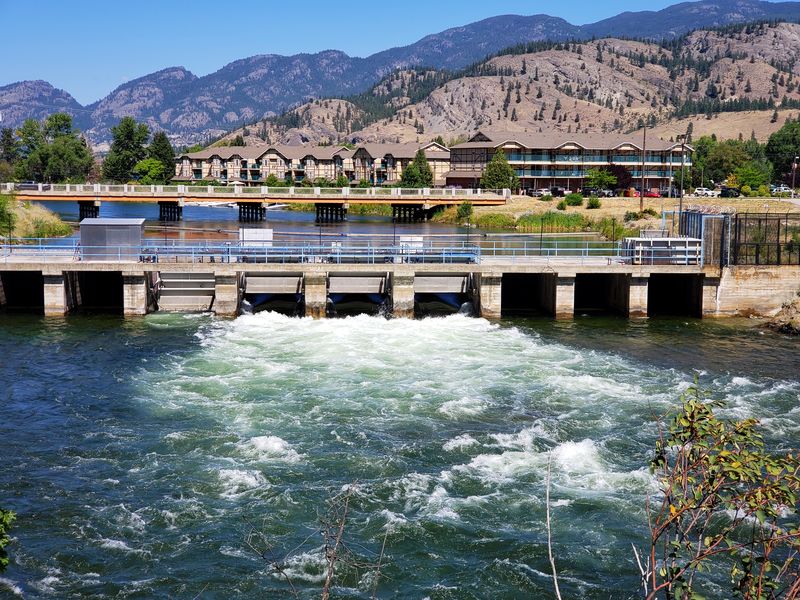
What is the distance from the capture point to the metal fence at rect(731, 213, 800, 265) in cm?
4947

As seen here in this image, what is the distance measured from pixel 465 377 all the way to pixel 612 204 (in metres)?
79.3

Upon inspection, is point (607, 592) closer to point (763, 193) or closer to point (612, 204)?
point (612, 204)

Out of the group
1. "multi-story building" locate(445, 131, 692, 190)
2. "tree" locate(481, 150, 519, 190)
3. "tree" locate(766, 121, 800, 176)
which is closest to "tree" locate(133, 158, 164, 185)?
"multi-story building" locate(445, 131, 692, 190)

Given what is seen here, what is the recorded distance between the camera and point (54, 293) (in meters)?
47.4

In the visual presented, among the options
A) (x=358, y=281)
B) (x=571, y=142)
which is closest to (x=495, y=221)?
(x=571, y=142)

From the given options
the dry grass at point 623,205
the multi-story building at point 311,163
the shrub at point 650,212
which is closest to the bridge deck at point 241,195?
the dry grass at point 623,205

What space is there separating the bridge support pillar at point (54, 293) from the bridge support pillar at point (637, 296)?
30.8 metres

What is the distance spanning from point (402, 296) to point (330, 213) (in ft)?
269

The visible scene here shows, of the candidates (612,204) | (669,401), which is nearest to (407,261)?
(669,401)

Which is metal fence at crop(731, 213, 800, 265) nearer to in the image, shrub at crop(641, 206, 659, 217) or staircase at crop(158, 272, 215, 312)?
staircase at crop(158, 272, 215, 312)

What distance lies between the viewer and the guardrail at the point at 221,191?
355ft

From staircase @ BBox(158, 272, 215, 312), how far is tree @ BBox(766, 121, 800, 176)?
119670mm

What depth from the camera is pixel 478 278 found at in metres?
49.5

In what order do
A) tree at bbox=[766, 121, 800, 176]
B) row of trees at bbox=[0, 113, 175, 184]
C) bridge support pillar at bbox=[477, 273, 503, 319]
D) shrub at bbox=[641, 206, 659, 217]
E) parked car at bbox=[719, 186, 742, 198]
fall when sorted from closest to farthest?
bridge support pillar at bbox=[477, 273, 503, 319]
shrub at bbox=[641, 206, 659, 217]
parked car at bbox=[719, 186, 742, 198]
tree at bbox=[766, 121, 800, 176]
row of trees at bbox=[0, 113, 175, 184]
